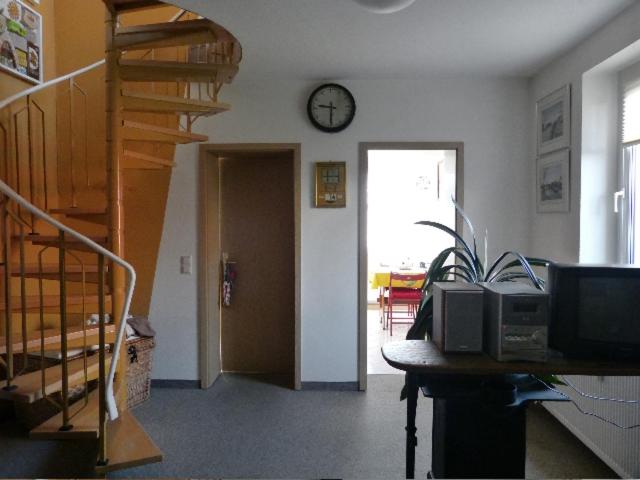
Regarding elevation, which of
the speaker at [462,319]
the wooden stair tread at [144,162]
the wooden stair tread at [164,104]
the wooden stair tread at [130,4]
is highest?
the wooden stair tread at [130,4]

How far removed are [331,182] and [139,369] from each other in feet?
7.03

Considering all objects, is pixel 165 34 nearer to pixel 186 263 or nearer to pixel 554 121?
pixel 186 263

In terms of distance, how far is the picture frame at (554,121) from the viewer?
2.95m

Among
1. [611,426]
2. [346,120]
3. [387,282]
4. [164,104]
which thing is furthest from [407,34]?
[387,282]

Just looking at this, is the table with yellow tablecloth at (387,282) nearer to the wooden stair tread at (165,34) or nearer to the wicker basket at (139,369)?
the wicker basket at (139,369)

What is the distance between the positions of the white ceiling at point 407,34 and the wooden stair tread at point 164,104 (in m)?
0.47

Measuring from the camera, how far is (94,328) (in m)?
2.74

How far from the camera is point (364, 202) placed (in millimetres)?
3637

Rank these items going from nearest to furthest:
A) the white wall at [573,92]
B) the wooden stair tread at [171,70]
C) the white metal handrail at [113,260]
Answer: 1. the white metal handrail at [113,260]
2. the white wall at [573,92]
3. the wooden stair tread at [171,70]

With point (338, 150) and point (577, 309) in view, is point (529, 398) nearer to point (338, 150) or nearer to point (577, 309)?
point (577, 309)

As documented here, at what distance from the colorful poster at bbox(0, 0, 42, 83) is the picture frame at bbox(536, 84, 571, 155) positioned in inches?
153

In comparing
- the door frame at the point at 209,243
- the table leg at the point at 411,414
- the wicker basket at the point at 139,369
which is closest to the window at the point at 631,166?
the table leg at the point at 411,414

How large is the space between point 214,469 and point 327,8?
2.66 m

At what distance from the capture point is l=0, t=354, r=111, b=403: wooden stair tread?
7.23ft
